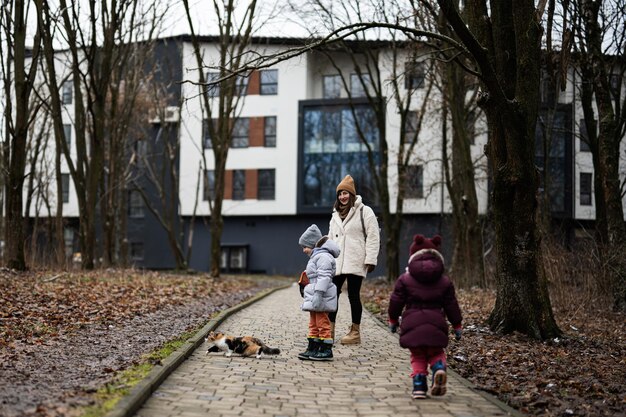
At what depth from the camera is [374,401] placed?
22.9ft

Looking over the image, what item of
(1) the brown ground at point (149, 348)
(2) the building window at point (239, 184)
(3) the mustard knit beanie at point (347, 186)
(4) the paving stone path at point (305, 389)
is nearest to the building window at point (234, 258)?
(2) the building window at point (239, 184)

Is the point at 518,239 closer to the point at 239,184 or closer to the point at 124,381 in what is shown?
the point at 124,381

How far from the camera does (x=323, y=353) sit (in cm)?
935

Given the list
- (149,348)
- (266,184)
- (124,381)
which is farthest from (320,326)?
(266,184)

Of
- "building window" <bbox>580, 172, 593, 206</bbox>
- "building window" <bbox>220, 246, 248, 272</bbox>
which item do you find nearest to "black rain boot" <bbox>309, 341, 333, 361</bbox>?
"building window" <bbox>580, 172, 593, 206</bbox>

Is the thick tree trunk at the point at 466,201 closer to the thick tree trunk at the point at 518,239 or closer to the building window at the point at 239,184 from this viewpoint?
the thick tree trunk at the point at 518,239

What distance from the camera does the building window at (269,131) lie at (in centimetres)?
5131

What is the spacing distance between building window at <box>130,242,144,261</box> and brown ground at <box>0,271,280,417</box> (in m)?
34.0

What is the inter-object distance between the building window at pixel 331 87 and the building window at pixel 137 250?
16159mm

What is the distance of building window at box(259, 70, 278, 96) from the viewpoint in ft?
169

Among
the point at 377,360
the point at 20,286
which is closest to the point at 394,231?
the point at 20,286

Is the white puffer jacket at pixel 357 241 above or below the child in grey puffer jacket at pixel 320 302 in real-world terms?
above

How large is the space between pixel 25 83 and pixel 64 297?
7.90m

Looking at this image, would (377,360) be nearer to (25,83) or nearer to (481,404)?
(481,404)
